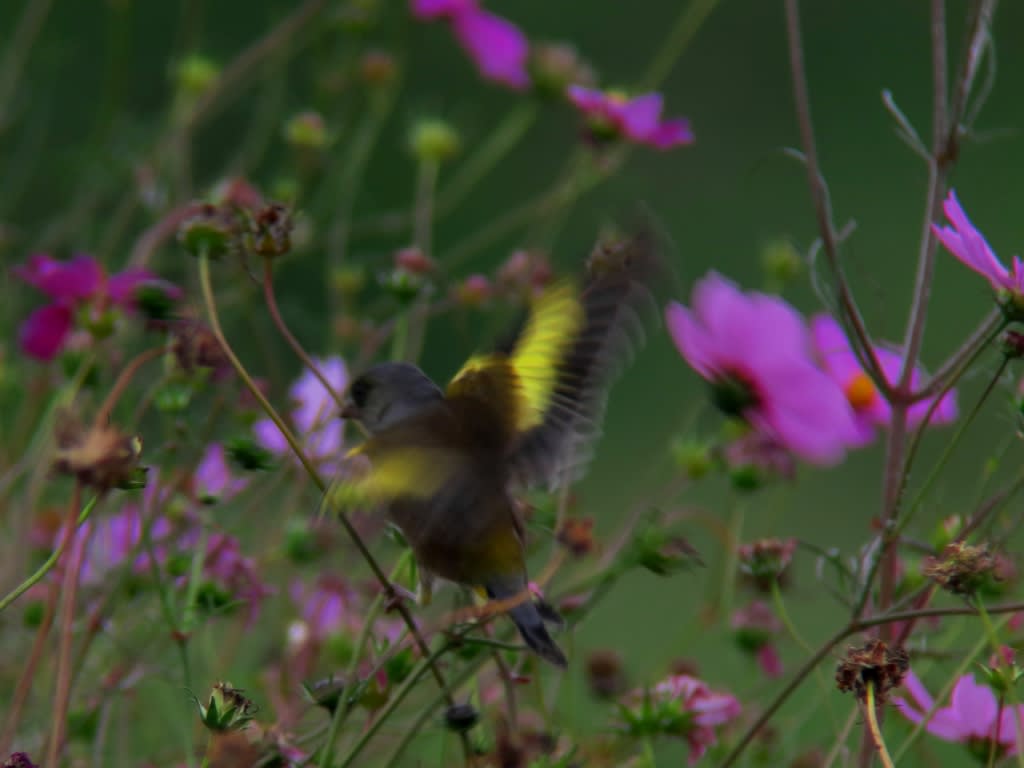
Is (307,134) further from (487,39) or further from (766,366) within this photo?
(766,366)

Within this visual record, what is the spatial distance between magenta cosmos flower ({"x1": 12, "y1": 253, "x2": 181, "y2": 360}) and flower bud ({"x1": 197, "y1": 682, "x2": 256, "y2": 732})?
0.29 m

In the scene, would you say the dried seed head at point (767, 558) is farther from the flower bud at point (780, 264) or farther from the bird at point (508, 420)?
the flower bud at point (780, 264)

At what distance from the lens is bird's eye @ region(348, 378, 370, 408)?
75 cm

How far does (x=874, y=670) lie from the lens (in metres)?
0.54

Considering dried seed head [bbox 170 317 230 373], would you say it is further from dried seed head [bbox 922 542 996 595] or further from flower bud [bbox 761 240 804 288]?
flower bud [bbox 761 240 804 288]

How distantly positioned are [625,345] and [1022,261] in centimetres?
17

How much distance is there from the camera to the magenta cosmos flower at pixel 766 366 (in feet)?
2.07

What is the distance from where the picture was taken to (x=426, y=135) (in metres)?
1.21

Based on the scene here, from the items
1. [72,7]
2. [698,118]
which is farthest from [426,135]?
[698,118]

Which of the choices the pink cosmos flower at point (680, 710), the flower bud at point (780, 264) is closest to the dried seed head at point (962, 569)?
the pink cosmos flower at point (680, 710)

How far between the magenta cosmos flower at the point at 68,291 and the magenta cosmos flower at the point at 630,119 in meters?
0.33

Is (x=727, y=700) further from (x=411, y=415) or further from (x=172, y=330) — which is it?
(x=172, y=330)

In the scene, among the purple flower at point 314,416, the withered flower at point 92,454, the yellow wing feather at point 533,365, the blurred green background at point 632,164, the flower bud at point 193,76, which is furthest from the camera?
the blurred green background at point 632,164

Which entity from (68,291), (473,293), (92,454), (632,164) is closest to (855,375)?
(473,293)
